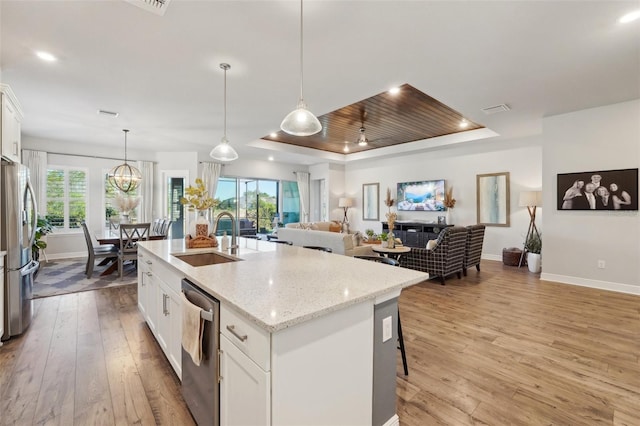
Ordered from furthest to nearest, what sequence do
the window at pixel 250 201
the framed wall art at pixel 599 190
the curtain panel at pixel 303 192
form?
1. the curtain panel at pixel 303 192
2. the window at pixel 250 201
3. the framed wall art at pixel 599 190

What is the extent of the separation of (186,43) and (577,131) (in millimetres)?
5486

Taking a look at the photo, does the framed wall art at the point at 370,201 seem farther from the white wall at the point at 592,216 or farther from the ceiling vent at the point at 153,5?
the ceiling vent at the point at 153,5

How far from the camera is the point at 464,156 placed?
23.2 feet

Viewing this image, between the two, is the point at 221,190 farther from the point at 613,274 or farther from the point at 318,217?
the point at 613,274

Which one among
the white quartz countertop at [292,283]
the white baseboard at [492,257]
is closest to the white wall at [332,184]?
the white baseboard at [492,257]

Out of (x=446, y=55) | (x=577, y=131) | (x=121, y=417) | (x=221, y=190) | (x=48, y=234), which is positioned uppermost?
(x=446, y=55)

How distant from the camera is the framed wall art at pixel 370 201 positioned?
8828mm

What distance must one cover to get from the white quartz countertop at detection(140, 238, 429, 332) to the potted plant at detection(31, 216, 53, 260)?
3.95 m

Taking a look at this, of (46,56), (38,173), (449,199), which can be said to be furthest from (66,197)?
(449,199)

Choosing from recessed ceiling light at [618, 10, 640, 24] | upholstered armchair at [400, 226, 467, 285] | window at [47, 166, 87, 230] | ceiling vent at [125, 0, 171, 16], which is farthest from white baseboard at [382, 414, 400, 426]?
window at [47, 166, 87, 230]

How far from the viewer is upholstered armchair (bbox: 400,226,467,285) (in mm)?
4520

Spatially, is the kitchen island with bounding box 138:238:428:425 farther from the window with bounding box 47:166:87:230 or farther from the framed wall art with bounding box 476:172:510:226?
the window with bounding box 47:166:87:230

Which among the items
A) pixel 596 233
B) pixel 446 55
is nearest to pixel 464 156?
pixel 596 233

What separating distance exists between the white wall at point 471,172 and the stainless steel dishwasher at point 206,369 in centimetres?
674
